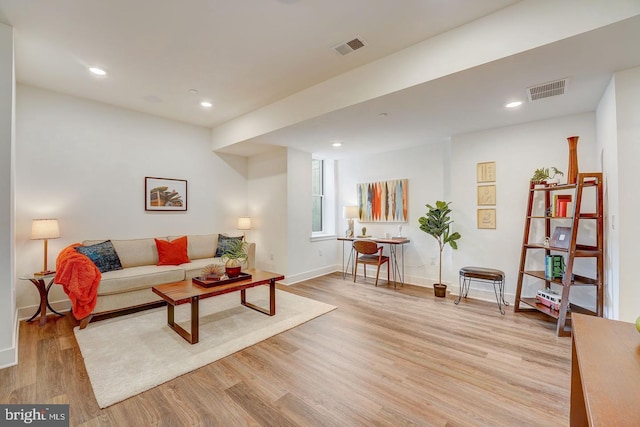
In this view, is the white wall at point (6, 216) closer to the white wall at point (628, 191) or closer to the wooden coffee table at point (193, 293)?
the wooden coffee table at point (193, 293)

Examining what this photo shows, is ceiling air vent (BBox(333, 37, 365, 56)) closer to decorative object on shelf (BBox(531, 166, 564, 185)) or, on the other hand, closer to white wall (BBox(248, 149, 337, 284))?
white wall (BBox(248, 149, 337, 284))

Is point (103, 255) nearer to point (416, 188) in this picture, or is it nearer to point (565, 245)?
point (416, 188)

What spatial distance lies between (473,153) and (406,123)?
1.24 m

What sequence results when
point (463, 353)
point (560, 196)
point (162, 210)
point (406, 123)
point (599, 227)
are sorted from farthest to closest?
point (162, 210) < point (406, 123) < point (560, 196) < point (599, 227) < point (463, 353)

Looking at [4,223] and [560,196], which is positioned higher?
[560,196]

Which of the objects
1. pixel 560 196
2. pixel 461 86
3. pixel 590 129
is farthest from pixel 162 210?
pixel 590 129

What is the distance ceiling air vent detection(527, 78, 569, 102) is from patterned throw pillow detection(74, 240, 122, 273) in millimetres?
5229

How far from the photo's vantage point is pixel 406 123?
369cm

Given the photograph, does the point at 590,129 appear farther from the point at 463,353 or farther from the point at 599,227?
the point at 463,353

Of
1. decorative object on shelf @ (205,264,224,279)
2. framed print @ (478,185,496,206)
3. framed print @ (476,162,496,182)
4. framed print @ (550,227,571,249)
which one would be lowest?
decorative object on shelf @ (205,264,224,279)

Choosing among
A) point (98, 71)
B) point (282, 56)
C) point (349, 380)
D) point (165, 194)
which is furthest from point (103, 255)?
point (349, 380)

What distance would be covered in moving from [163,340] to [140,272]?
4.08 ft

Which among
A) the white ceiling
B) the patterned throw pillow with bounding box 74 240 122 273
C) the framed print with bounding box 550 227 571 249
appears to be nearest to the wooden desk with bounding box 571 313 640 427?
the white ceiling

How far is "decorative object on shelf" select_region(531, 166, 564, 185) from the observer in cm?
331
